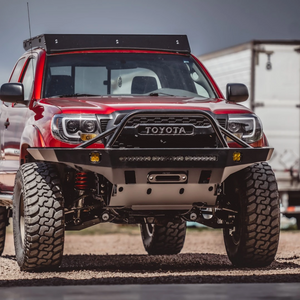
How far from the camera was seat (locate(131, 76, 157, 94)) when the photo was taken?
873 cm

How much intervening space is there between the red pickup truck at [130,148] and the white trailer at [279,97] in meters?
8.59

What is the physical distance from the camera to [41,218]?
754 centimetres

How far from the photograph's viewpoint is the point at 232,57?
18203 mm

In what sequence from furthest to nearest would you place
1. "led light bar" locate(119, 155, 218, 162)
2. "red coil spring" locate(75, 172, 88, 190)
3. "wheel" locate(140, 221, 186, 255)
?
"wheel" locate(140, 221, 186, 255) → "red coil spring" locate(75, 172, 88, 190) → "led light bar" locate(119, 155, 218, 162)

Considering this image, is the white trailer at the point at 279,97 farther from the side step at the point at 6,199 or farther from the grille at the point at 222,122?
the grille at the point at 222,122

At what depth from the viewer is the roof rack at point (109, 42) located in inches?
351

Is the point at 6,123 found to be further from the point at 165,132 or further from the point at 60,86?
the point at 165,132

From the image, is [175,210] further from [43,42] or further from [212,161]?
[43,42]

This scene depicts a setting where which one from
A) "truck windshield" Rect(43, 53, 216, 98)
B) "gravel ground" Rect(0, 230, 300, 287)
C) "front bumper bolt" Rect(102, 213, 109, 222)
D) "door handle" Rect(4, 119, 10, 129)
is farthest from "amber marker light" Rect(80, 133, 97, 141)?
"door handle" Rect(4, 119, 10, 129)

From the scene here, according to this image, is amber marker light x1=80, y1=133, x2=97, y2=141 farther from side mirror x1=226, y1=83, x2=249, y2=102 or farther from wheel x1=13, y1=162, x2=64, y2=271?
side mirror x1=226, y1=83, x2=249, y2=102

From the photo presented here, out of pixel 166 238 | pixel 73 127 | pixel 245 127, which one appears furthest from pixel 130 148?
pixel 166 238

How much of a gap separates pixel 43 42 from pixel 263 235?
121 inches

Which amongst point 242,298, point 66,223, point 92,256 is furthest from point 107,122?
point 92,256

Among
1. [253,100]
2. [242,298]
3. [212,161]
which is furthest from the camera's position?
[253,100]
